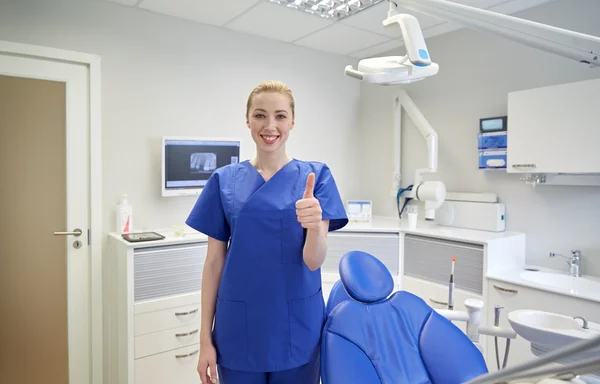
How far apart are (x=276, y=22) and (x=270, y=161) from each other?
183cm

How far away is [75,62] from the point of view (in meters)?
2.41

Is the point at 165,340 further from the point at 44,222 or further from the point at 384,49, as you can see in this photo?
the point at 384,49

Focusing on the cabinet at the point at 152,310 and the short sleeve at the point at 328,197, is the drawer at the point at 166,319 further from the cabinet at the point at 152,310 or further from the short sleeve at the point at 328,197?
the short sleeve at the point at 328,197

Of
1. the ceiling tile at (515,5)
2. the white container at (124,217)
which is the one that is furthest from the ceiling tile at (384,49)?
the white container at (124,217)

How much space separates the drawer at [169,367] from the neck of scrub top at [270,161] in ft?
4.83

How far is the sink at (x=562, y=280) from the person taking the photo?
221 centimetres

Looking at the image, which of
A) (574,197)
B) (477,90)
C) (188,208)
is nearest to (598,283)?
(574,197)

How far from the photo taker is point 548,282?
235 cm

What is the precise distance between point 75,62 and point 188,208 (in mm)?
1075

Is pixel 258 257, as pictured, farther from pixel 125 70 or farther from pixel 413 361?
pixel 125 70

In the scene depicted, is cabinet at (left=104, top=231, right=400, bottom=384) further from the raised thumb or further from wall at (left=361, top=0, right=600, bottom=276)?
wall at (left=361, top=0, right=600, bottom=276)

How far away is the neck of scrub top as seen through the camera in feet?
4.41

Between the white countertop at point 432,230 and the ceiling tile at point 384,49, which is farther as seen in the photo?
the ceiling tile at point 384,49

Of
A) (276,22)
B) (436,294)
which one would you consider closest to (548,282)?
(436,294)
